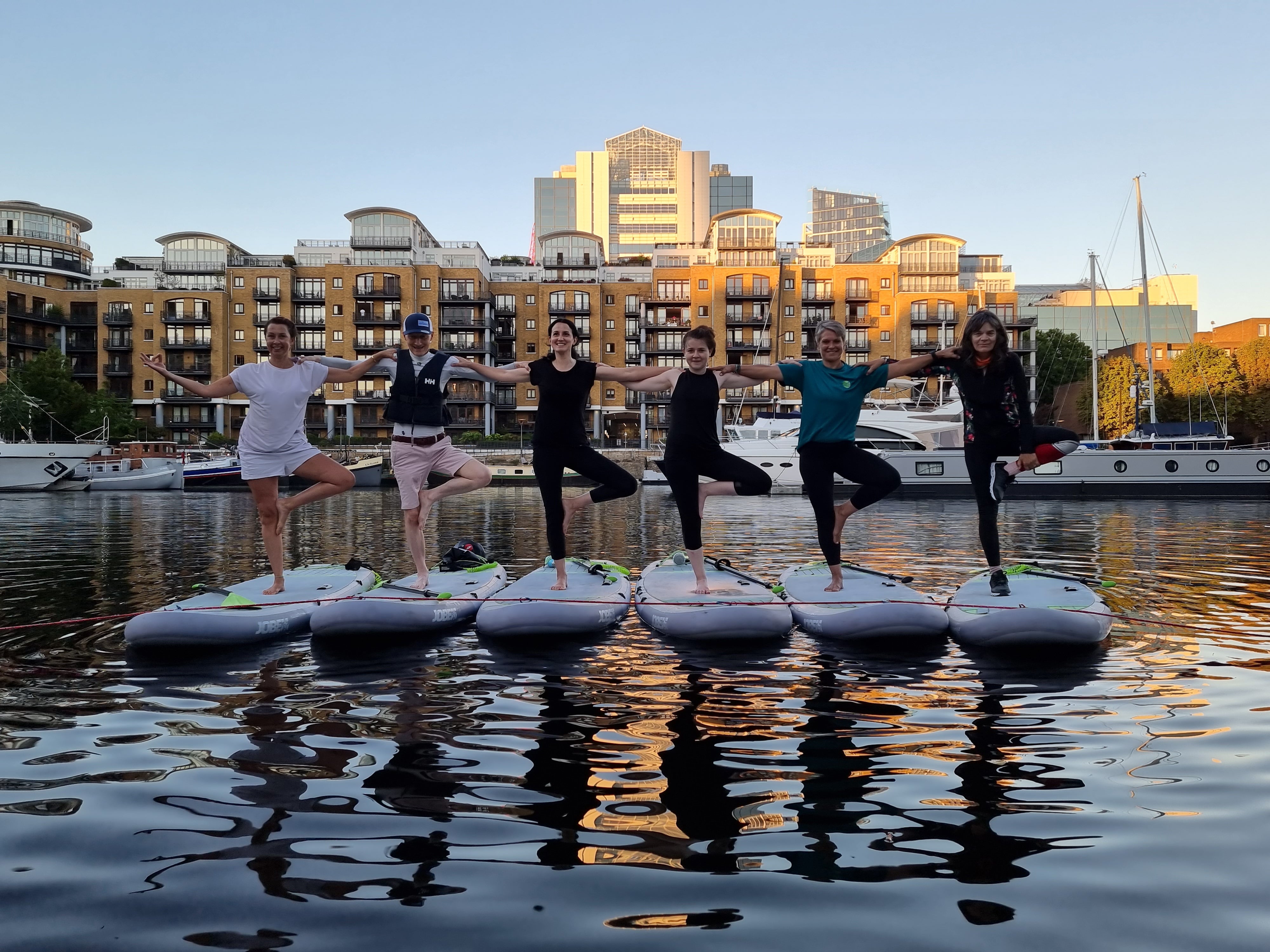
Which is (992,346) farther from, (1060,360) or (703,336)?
(1060,360)

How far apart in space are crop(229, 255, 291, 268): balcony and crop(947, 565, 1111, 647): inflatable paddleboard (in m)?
82.2

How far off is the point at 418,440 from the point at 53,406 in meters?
65.2

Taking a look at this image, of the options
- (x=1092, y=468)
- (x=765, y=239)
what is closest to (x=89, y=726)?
(x=1092, y=468)

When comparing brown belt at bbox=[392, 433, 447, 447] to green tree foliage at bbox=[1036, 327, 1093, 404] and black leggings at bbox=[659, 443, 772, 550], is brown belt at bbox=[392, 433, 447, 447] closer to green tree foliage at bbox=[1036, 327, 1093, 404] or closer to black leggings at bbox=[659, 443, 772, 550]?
black leggings at bbox=[659, 443, 772, 550]

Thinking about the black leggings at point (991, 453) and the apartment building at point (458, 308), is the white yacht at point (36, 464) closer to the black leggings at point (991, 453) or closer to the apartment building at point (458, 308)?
the apartment building at point (458, 308)

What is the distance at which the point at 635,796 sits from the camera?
3746mm

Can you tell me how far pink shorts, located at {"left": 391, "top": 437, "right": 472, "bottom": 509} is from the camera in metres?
Result: 8.34

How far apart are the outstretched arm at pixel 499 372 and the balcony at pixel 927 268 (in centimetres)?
7832

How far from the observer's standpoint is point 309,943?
8.52 ft

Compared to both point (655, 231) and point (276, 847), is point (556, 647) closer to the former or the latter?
point (276, 847)

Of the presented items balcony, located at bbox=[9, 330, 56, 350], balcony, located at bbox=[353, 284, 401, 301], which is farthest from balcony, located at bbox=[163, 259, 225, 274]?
balcony, located at bbox=[353, 284, 401, 301]

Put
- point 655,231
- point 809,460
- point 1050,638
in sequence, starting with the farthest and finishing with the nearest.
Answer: point 655,231 → point 809,460 → point 1050,638

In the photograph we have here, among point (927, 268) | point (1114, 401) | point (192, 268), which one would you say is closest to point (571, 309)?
point (927, 268)

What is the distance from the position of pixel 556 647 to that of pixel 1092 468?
31.2 meters
